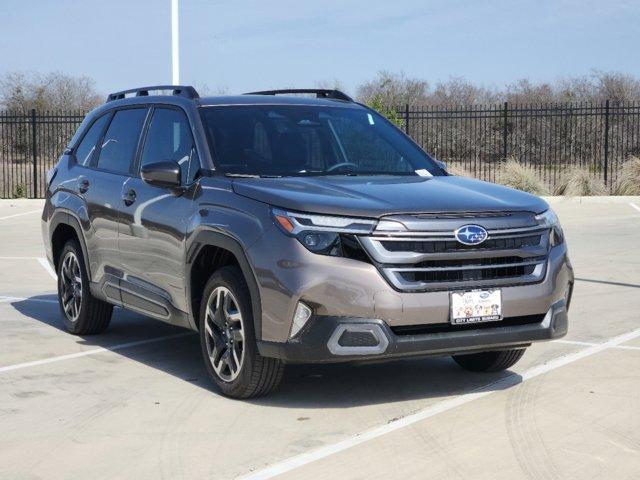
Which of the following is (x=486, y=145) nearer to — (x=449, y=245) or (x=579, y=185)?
(x=579, y=185)

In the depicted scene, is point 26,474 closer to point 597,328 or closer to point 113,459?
point 113,459

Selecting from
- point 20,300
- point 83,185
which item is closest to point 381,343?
point 83,185

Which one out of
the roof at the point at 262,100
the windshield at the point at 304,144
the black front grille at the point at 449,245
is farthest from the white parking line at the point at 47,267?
the black front grille at the point at 449,245

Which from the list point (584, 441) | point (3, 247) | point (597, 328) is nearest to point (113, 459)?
point (584, 441)

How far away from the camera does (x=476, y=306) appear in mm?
6039

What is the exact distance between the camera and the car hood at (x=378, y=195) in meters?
5.96

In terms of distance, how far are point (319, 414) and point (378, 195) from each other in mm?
1286

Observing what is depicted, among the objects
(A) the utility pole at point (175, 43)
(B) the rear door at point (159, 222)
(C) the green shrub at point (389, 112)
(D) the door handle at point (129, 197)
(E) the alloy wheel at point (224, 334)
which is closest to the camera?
(E) the alloy wheel at point (224, 334)

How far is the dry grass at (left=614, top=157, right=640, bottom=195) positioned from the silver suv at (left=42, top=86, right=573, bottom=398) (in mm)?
17995

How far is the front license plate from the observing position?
5.98 m

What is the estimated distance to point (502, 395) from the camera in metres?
6.55

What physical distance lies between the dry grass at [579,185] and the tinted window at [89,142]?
55.2ft

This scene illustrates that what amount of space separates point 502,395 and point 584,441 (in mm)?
1087

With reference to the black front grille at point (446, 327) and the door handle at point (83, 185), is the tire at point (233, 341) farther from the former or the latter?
the door handle at point (83, 185)
